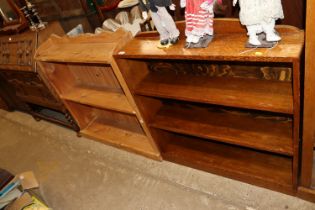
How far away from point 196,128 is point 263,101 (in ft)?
1.81

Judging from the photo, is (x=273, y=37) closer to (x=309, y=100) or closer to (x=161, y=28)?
(x=309, y=100)

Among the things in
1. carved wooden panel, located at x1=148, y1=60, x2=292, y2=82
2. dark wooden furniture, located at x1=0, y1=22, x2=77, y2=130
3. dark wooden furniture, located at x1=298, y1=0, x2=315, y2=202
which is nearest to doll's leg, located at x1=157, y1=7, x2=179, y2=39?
carved wooden panel, located at x1=148, y1=60, x2=292, y2=82

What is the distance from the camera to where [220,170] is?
176 cm

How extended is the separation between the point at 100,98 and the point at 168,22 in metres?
1.05

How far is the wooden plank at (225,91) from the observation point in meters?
1.16

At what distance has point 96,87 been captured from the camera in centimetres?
226

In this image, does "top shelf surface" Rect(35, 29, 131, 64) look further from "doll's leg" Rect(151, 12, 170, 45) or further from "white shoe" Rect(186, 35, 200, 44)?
"white shoe" Rect(186, 35, 200, 44)

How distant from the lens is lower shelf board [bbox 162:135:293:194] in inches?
62.5

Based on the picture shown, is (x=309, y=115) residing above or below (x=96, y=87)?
above

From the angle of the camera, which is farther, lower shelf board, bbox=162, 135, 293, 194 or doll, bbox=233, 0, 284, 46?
lower shelf board, bbox=162, 135, 293, 194

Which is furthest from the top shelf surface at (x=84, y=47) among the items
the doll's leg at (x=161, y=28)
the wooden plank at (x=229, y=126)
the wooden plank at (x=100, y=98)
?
the wooden plank at (x=229, y=126)

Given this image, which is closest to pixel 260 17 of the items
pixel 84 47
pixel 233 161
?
pixel 233 161

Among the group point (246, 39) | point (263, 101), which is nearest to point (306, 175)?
point (263, 101)

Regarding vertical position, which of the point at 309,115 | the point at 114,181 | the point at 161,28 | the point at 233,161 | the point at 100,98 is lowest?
the point at 114,181
